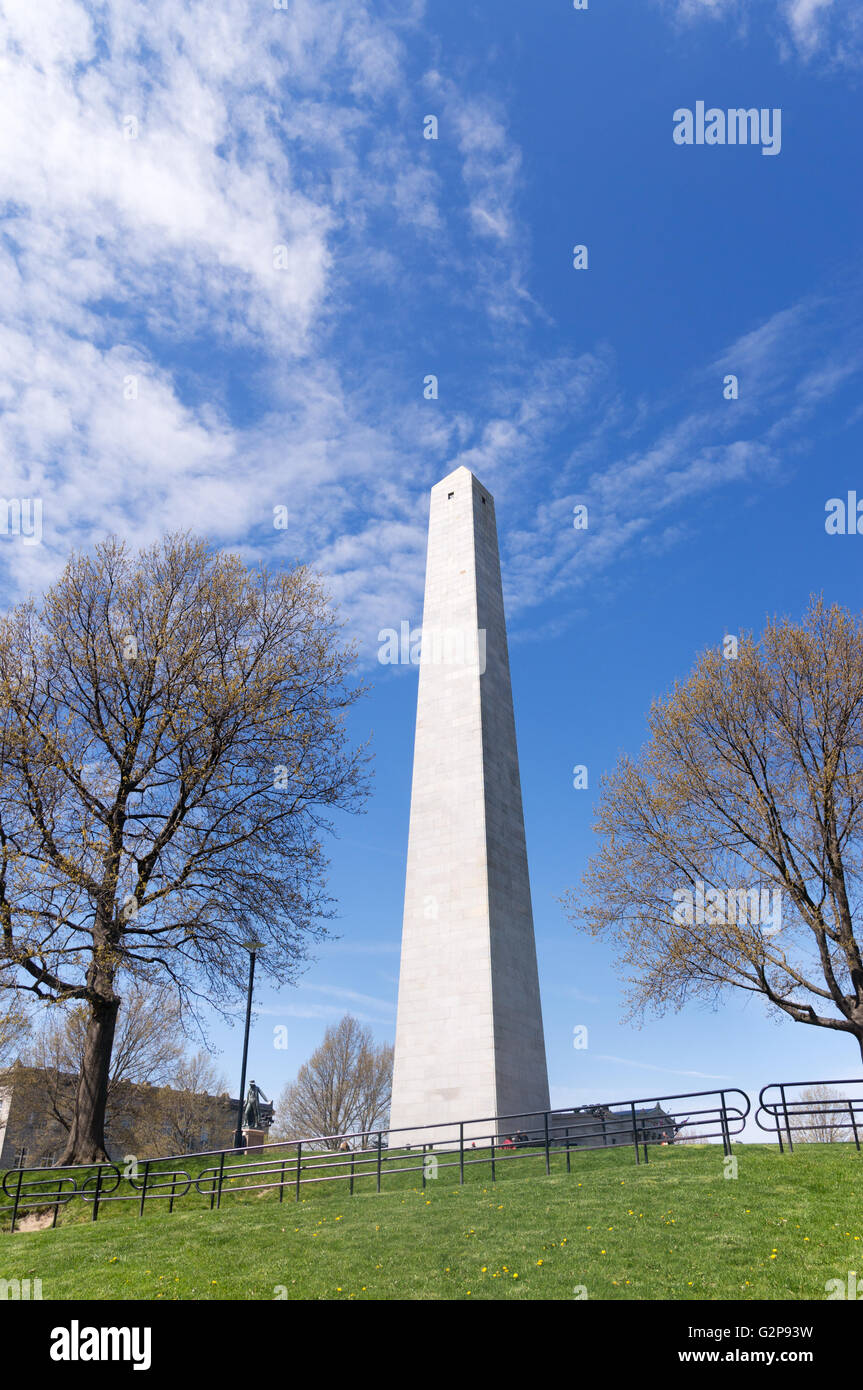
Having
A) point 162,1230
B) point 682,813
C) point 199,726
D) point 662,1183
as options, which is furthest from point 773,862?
point 162,1230

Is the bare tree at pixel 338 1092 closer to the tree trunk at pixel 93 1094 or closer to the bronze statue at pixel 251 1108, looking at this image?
the bronze statue at pixel 251 1108

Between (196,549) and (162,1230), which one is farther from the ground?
(196,549)

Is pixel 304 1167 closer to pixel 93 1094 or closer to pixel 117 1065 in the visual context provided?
pixel 93 1094

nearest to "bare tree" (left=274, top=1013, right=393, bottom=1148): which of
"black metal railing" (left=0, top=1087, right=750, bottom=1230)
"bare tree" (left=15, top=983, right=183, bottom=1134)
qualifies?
"bare tree" (left=15, top=983, right=183, bottom=1134)

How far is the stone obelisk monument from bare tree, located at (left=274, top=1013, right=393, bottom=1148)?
2827 cm

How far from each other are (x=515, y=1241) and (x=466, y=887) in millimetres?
13436

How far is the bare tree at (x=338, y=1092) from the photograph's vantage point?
4909 cm

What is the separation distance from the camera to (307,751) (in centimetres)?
2297

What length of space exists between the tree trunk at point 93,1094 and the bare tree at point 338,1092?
31.1m

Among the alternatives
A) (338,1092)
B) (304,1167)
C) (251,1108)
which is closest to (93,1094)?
(304,1167)

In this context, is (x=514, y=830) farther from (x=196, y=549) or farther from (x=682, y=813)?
(x=196, y=549)

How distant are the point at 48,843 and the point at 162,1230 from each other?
30.1 ft
